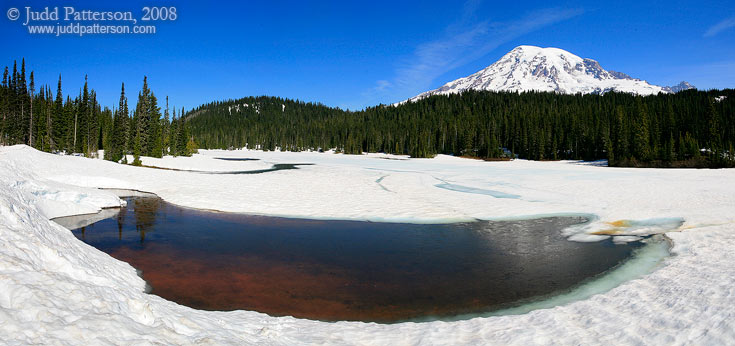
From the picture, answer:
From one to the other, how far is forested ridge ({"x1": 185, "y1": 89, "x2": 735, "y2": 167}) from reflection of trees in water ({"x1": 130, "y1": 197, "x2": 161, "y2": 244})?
71.7 metres

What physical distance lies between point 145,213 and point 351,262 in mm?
12801

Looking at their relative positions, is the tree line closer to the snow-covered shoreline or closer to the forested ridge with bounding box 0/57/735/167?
the forested ridge with bounding box 0/57/735/167

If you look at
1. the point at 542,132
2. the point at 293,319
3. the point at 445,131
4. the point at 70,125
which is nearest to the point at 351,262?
the point at 293,319

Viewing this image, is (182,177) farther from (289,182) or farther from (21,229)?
(21,229)

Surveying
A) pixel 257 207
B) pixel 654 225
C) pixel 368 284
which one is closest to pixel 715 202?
pixel 654 225

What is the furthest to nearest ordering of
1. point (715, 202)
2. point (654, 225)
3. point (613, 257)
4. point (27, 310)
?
1. point (715, 202)
2. point (654, 225)
3. point (613, 257)
4. point (27, 310)

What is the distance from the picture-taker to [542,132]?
316 ft

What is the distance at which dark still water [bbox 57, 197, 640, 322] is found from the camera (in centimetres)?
804

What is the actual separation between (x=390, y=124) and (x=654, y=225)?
13760 cm

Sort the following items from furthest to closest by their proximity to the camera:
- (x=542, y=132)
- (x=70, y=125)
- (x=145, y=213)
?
1. (x=542, y=132)
2. (x=70, y=125)
3. (x=145, y=213)

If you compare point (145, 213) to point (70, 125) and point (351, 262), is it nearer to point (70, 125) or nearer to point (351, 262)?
point (351, 262)

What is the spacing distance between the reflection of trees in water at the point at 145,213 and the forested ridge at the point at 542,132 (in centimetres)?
7166

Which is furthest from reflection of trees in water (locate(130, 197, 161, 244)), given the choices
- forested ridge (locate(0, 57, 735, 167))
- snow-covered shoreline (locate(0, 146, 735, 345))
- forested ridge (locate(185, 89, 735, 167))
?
forested ridge (locate(185, 89, 735, 167))

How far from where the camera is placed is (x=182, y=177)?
31812 millimetres
